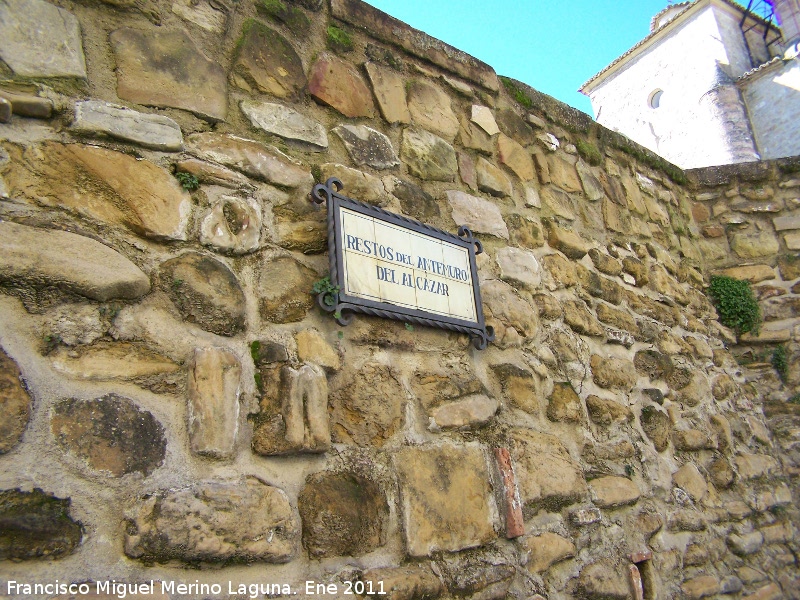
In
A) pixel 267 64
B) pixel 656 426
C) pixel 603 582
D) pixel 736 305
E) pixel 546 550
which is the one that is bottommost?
pixel 603 582

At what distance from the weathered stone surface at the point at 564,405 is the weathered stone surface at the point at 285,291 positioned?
3.06 feet

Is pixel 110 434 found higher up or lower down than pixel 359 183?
lower down

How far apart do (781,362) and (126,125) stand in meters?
3.37

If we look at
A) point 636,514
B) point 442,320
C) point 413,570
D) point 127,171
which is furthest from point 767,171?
point 127,171

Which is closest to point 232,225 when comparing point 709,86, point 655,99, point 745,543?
point 745,543

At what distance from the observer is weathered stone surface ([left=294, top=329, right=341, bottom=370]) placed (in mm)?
1390

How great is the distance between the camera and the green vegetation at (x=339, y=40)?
1.88 meters

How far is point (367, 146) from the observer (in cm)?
183

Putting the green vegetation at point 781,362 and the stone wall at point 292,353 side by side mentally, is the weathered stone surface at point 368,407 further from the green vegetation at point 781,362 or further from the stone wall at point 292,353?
the green vegetation at point 781,362

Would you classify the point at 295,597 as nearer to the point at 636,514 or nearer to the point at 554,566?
the point at 554,566

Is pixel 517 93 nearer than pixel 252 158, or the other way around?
pixel 252 158

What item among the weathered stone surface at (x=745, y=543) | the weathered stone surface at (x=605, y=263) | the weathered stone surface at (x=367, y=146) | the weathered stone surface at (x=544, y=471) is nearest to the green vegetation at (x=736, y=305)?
the weathered stone surface at (x=605, y=263)

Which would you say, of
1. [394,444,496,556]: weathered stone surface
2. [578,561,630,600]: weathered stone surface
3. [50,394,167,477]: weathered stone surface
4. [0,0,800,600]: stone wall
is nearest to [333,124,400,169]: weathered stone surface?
[0,0,800,600]: stone wall

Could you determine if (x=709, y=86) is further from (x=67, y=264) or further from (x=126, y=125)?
(x=67, y=264)
